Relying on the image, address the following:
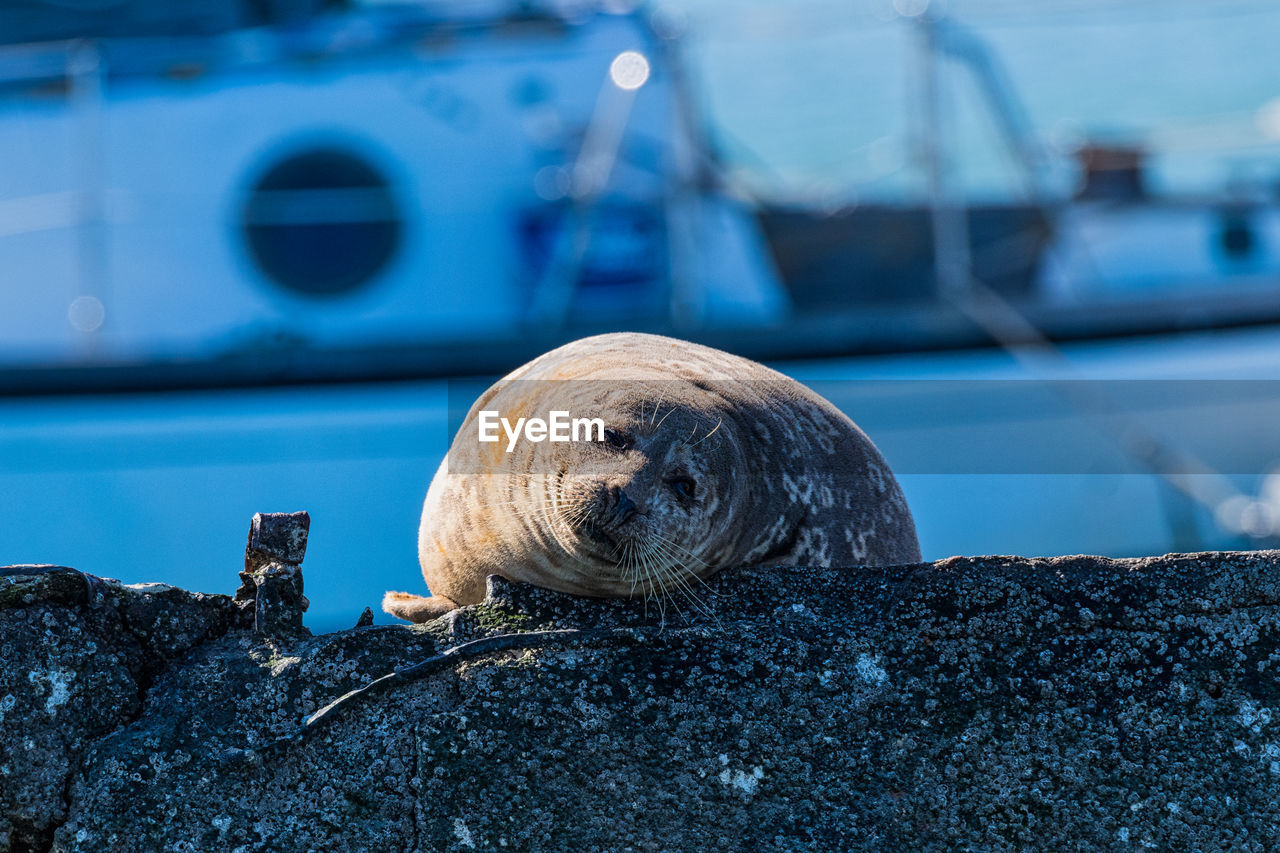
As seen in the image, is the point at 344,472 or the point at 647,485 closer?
the point at 647,485

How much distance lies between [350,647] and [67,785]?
0.41m

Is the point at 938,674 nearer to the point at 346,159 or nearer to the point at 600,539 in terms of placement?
the point at 600,539

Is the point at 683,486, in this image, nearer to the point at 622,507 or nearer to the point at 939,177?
the point at 622,507

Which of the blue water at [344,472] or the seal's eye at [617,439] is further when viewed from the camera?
the blue water at [344,472]

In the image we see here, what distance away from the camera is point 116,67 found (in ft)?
25.5

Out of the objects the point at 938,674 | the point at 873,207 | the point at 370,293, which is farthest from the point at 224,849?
the point at 873,207

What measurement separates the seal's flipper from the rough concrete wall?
2.48 feet

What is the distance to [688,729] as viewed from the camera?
1883 millimetres

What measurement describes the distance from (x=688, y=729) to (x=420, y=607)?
1.04m

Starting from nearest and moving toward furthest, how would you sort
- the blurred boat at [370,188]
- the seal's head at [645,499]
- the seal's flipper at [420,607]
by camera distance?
the seal's head at [645,499] → the seal's flipper at [420,607] → the blurred boat at [370,188]

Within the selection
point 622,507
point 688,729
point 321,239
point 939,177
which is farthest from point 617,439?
point 321,239

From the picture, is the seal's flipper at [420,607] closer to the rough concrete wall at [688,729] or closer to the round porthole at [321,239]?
the rough concrete wall at [688,729]

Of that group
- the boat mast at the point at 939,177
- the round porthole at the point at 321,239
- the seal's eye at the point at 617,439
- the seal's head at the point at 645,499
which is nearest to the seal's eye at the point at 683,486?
the seal's head at the point at 645,499

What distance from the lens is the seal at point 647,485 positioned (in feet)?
7.96
